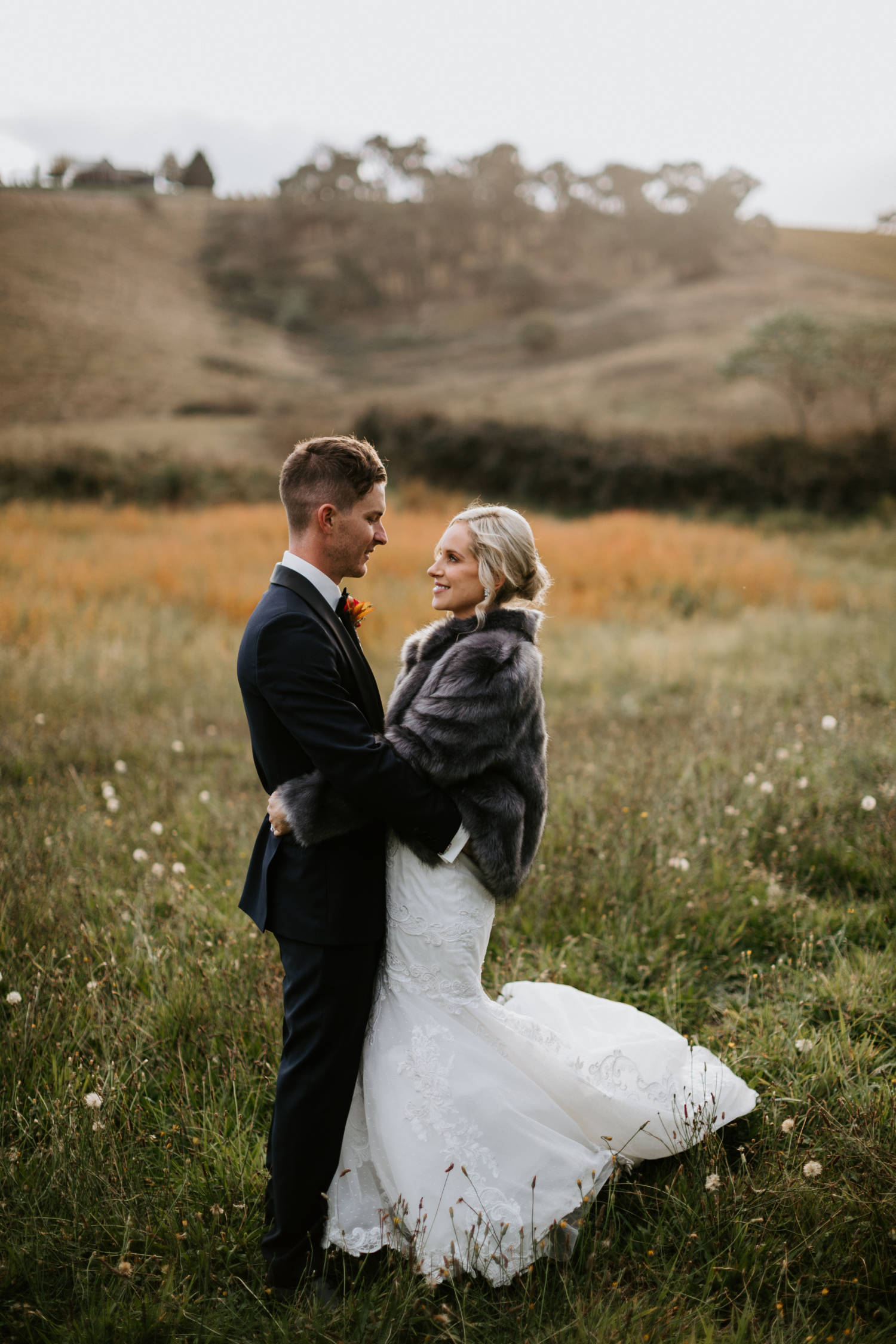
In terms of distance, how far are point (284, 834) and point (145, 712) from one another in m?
7.30

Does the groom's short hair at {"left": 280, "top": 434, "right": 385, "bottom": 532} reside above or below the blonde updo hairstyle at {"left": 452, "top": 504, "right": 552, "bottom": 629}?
above

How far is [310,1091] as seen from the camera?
2.40m

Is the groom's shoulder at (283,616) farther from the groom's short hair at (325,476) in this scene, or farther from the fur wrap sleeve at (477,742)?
the fur wrap sleeve at (477,742)

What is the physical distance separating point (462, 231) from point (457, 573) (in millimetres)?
65446

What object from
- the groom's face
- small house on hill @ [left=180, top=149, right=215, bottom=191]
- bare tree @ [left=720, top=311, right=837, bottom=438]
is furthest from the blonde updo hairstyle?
small house on hill @ [left=180, top=149, right=215, bottom=191]

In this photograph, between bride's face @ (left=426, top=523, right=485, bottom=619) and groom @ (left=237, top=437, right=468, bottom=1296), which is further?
bride's face @ (left=426, top=523, right=485, bottom=619)

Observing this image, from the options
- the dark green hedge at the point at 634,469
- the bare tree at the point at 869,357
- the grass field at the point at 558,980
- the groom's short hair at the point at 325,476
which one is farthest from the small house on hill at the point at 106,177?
the groom's short hair at the point at 325,476

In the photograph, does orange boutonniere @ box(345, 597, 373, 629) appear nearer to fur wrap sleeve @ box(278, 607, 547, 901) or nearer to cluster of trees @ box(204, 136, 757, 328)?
fur wrap sleeve @ box(278, 607, 547, 901)

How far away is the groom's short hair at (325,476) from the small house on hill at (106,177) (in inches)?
2247

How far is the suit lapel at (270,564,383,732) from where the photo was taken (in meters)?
2.44

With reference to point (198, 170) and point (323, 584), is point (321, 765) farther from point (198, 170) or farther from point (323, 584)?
point (198, 170)

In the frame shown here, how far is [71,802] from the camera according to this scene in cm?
602

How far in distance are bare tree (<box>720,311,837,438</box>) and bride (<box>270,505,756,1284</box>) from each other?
34.5m

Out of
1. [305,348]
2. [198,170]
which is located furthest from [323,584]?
[198,170]
